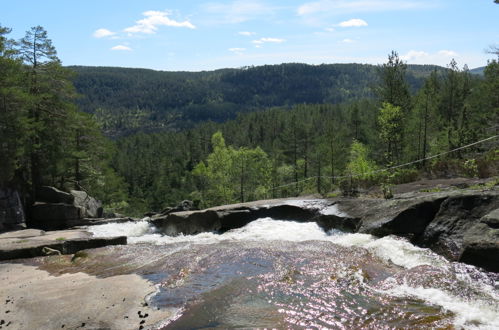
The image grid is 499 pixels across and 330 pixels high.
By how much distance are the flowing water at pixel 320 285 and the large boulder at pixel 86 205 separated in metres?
16.7

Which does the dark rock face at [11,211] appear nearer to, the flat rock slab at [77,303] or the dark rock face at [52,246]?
the dark rock face at [52,246]

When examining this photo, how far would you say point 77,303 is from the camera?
10789mm

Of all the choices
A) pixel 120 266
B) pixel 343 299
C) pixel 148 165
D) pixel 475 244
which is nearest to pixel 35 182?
pixel 120 266

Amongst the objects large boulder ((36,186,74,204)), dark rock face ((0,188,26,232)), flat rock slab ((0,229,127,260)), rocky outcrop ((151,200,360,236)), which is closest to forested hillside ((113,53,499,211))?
rocky outcrop ((151,200,360,236))

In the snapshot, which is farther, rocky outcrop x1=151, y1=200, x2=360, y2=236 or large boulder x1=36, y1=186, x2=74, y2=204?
large boulder x1=36, y1=186, x2=74, y2=204

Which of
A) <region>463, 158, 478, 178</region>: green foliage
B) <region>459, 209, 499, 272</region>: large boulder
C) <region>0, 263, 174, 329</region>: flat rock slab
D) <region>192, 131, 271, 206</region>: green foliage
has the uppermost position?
<region>463, 158, 478, 178</region>: green foliage

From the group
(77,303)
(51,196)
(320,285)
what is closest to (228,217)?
(320,285)

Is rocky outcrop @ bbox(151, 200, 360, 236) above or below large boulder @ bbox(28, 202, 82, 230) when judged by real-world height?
above

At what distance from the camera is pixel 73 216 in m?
29.5

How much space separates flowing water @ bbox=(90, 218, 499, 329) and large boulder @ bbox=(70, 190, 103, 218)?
1667 centimetres

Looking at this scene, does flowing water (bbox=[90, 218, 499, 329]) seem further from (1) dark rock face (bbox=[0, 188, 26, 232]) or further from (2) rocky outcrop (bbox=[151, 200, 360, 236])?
(1) dark rock face (bbox=[0, 188, 26, 232])

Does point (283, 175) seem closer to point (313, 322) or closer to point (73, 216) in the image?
point (73, 216)

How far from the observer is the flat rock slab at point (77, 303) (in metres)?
9.48

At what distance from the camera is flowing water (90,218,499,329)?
895 cm
